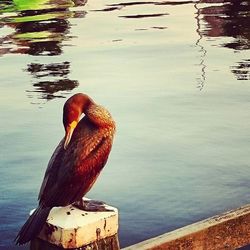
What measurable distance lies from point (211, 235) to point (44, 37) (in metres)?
19.1

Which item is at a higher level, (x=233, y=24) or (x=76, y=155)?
(x=76, y=155)

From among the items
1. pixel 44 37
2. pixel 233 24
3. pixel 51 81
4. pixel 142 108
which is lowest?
pixel 233 24

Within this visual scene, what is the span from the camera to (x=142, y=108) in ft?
40.6

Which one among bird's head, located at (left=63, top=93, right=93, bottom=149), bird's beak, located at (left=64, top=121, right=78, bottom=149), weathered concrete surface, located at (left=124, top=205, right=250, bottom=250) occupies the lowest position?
weathered concrete surface, located at (left=124, top=205, right=250, bottom=250)

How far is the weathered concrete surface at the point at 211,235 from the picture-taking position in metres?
3.16

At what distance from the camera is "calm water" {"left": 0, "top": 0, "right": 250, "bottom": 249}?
797 centimetres

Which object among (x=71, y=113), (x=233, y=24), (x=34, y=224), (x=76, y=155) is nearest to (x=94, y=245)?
(x=34, y=224)

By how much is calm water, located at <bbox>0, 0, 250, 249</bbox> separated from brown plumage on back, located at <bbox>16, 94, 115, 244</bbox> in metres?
3.20

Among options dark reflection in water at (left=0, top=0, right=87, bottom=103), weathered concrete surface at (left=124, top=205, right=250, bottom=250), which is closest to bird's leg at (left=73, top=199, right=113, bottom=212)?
weathered concrete surface at (left=124, top=205, right=250, bottom=250)

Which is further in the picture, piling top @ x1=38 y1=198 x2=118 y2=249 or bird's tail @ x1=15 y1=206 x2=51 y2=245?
bird's tail @ x1=15 y1=206 x2=51 y2=245

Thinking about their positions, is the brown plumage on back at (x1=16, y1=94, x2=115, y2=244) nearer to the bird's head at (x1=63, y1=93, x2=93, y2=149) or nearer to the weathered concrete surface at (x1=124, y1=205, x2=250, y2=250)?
the bird's head at (x1=63, y1=93, x2=93, y2=149)

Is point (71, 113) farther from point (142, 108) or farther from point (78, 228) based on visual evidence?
point (142, 108)

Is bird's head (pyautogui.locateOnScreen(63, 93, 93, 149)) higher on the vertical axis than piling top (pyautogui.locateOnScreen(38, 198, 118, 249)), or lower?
higher

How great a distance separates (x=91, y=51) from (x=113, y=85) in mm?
4796
